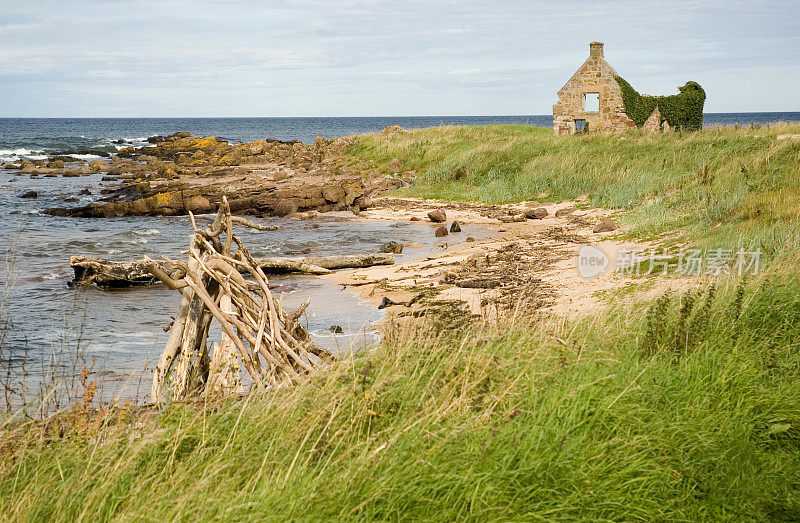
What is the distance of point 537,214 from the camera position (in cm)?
2008

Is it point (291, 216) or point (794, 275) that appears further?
point (291, 216)

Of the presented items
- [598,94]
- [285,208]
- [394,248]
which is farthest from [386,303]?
[598,94]

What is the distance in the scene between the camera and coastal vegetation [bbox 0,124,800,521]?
11.6 feet

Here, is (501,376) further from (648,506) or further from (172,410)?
(172,410)

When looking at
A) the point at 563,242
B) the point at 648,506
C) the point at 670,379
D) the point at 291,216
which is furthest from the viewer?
the point at 291,216

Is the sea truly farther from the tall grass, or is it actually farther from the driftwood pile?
the tall grass

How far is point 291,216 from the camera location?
2519cm

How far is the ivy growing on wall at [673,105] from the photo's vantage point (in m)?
29.9

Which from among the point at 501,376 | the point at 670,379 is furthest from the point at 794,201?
the point at 501,376

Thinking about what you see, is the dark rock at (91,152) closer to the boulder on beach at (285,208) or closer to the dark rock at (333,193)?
the boulder on beach at (285,208)

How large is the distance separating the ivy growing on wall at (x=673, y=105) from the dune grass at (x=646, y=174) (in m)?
4.05

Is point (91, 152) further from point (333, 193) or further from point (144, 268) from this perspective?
point (144, 268)

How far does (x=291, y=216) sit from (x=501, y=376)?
2104 cm

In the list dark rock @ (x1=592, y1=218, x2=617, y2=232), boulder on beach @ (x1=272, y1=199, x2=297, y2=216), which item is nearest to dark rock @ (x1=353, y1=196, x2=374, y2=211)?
boulder on beach @ (x1=272, y1=199, x2=297, y2=216)
